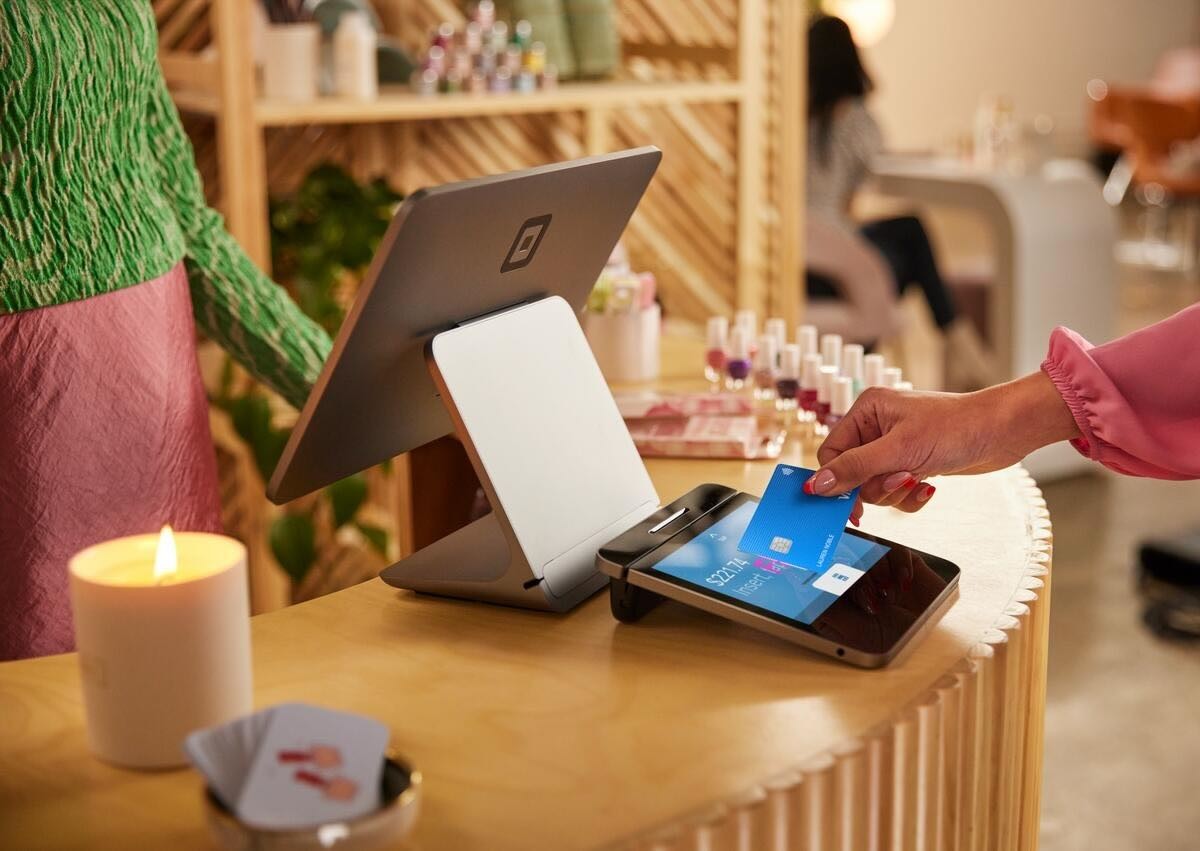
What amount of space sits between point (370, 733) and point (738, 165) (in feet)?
8.53

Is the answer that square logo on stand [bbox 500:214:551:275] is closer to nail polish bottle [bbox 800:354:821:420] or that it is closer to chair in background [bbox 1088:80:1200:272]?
nail polish bottle [bbox 800:354:821:420]

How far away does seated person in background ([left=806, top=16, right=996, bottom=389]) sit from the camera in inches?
190

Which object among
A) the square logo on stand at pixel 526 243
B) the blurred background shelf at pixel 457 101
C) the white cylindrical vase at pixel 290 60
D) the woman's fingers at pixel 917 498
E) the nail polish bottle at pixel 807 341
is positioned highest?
the white cylindrical vase at pixel 290 60

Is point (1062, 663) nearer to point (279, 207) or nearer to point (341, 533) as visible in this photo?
point (341, 533)

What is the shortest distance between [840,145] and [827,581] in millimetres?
3938

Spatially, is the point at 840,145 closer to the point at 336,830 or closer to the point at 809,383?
the point at 809,383

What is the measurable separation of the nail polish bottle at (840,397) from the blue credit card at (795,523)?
0.48 meters

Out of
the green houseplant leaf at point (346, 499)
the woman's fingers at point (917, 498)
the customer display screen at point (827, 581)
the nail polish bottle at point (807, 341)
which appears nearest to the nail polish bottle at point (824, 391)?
the nail polish bottle at point (807, 341)

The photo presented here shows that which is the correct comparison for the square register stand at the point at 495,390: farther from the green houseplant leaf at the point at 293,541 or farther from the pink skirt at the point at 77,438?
the green houseplant leaf at the point at 293,541

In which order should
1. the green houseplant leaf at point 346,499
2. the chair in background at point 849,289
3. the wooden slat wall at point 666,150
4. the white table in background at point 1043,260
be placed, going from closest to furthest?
the green houseplant leaf at point 346,499
the wooden slat wall at point 666,150
the chair in background at point 849,289
the white table in background at point 1043,260

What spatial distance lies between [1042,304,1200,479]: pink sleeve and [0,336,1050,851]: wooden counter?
14 centimetres

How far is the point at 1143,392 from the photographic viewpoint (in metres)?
1.31

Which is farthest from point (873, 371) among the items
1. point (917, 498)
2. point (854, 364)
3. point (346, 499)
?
point (346, 499)

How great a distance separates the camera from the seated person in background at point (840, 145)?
482cm
